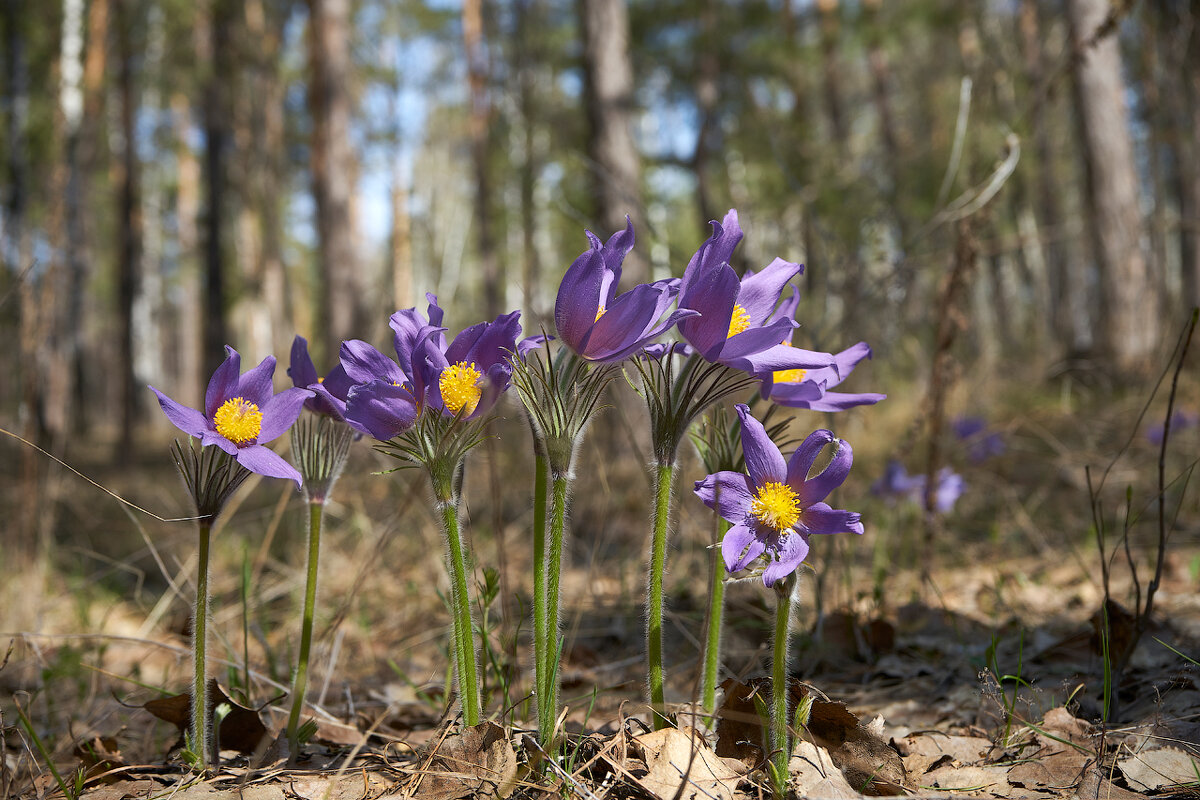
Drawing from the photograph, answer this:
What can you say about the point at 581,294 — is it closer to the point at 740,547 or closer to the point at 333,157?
the point at 740,547

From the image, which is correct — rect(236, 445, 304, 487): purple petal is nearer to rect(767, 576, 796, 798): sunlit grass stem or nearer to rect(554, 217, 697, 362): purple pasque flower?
rect(554, 217, 697, 362): purple pasque flower

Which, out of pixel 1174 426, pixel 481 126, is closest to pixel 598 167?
pixel 1174 426

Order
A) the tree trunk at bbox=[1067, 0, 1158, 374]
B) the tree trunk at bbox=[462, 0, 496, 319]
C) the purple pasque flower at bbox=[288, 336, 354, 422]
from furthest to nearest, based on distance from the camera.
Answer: the tree trunk at bbox=[462, 0, 496, 319]
the tree trunk at bbox=[1067, 0, 1158, 374]
the purple pasque flower at bbox=[288, 336, 354, 422]

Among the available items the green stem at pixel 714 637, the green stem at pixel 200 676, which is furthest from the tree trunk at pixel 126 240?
the green stem at pixel 714 637

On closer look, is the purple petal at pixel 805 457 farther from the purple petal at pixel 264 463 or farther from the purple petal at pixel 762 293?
the purple petal at pixel 264 463

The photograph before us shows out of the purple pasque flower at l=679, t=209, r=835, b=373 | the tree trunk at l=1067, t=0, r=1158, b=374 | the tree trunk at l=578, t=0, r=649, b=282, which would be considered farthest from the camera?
the tree trunk at l=1067, t=0, r=1158, b=374

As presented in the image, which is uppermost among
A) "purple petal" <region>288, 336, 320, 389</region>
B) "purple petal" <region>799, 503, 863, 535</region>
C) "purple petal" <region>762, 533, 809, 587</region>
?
"purple petal" <region>288, 336, 320, 389</region>

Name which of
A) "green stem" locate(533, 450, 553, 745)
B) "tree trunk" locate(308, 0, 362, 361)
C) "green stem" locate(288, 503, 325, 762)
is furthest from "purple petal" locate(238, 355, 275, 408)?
"tree trunk" locate(308, 0, 362, 361)
